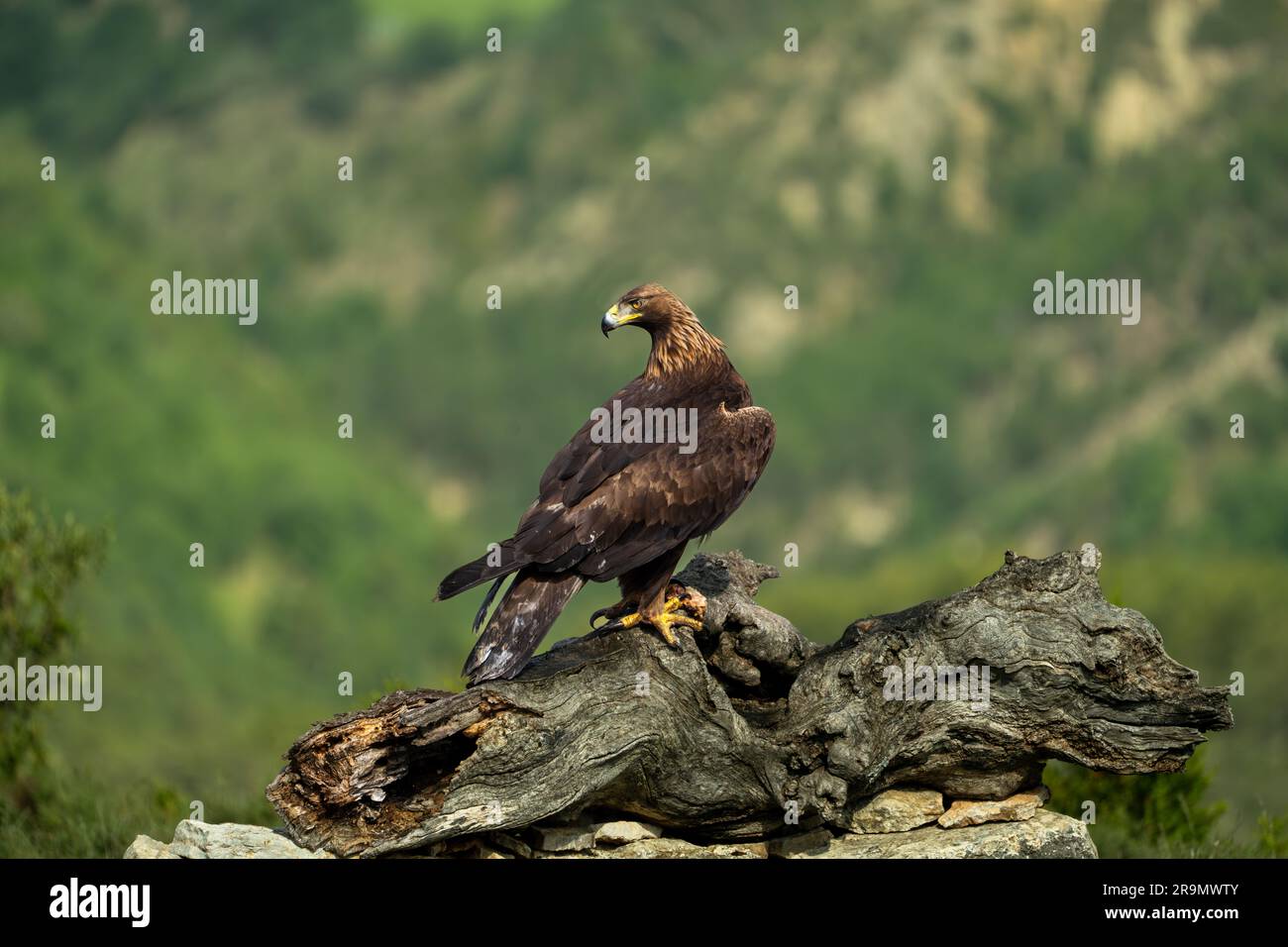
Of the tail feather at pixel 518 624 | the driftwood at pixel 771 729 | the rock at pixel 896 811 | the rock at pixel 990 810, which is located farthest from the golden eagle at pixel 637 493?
the rock at pixel 990 810

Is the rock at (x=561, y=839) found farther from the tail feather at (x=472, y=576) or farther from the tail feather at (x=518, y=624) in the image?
the tail feather at (x=472, y=576)

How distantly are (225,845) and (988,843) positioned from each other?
485cm

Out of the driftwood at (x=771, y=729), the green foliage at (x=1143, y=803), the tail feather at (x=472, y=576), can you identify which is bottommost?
the green foliage at (x=1143, y=803)

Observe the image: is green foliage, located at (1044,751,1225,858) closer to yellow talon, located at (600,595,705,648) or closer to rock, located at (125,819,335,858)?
yellow talon, located at (600,595,705,648)

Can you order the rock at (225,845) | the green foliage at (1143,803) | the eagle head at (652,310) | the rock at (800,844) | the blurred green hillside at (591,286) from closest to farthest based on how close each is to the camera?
the rock at (225,845)
the rock at (800,844)
the eagle head at (652,310)
the green foliage at (1143,803)
the blurred green hillside at (591,286)

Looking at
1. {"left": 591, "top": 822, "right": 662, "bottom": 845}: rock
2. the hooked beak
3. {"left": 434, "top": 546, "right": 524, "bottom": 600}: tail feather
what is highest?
the hooked beak

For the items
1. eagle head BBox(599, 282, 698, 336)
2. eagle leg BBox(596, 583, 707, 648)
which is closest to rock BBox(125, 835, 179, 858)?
eagle leg BBox(596, 583, 707, 648)

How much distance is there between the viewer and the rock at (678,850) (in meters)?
10.9

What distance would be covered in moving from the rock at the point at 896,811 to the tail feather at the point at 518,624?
96.9 inches

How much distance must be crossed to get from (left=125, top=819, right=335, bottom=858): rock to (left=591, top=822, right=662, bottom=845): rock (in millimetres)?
1802

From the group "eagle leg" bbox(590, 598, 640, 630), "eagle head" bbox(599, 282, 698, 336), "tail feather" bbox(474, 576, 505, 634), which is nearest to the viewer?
"tail feather" bbox(474, 576, 505, 634)

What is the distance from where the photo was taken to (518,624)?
10.5 metres

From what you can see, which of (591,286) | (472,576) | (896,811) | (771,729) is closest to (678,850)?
(771,729)

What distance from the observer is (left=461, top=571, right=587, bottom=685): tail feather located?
1037 cm
